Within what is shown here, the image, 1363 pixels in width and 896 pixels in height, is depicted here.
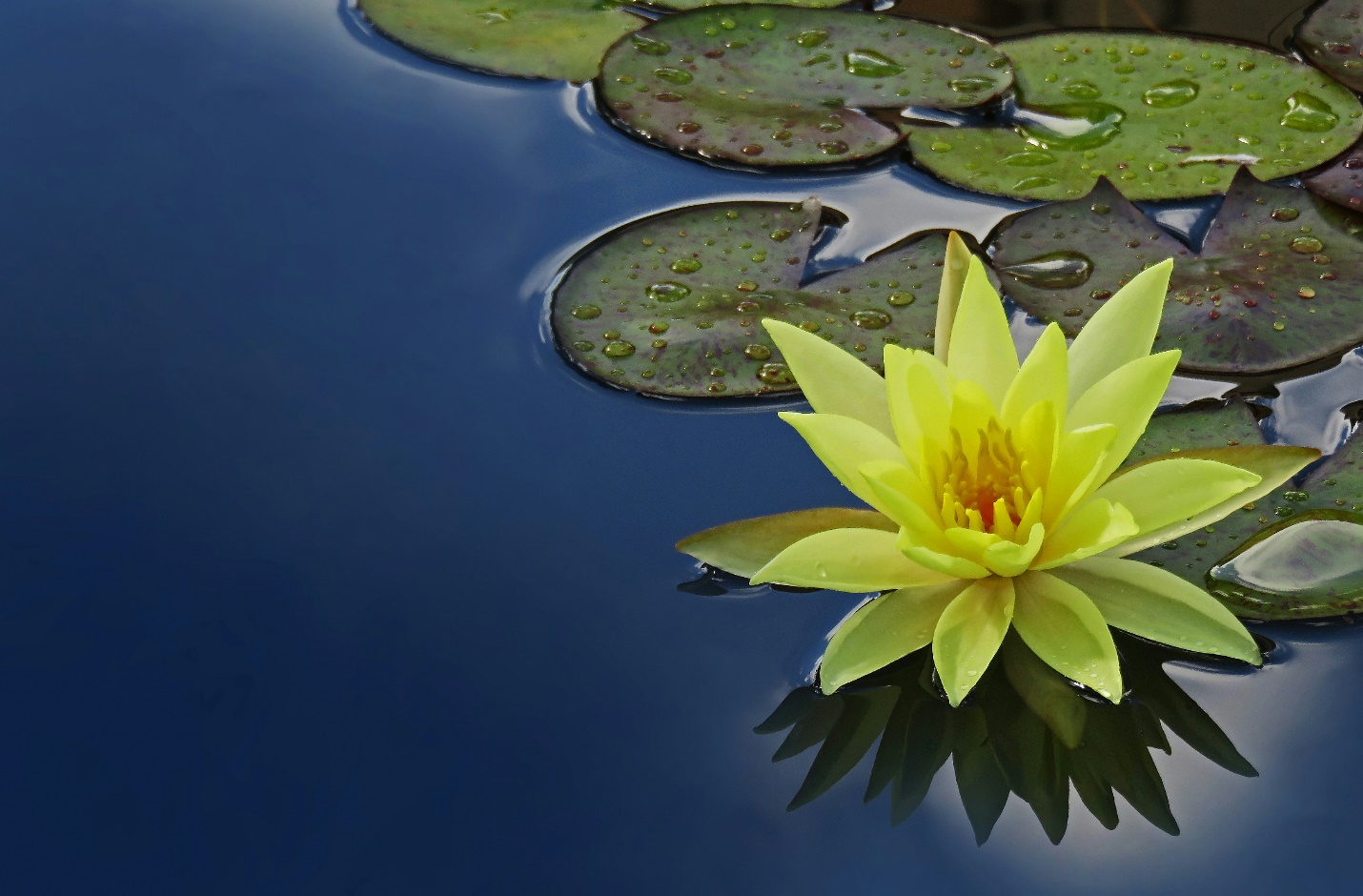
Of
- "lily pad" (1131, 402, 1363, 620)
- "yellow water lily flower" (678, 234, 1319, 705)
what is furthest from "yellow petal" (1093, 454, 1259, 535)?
"lily pad" (1131, 402, 1363, 620)

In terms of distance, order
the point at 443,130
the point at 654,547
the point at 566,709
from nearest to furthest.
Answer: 1. the point at 566,709
2. the point at 654,547
3. the point at 443,130

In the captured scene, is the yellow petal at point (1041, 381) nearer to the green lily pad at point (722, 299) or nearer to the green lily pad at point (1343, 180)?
the green lily pad at point (722, 299)

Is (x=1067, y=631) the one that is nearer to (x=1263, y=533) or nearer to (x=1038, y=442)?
(x=1038, y=442)

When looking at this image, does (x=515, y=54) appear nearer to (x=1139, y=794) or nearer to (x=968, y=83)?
(x=968, y=83)

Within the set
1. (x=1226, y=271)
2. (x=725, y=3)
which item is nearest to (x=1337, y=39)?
(x=1226, y=271)

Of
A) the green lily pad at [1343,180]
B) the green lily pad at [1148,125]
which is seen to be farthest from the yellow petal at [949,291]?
the green lily pad at [1343,180]

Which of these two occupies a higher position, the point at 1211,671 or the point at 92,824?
the point at 1211,671

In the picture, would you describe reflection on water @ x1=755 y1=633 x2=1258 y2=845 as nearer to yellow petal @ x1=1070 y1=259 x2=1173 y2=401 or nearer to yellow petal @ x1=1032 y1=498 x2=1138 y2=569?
yellow petal @ x1=1032 y1=498 x2=1138 y2=569

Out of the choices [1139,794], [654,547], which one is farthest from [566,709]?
[1139,794]
